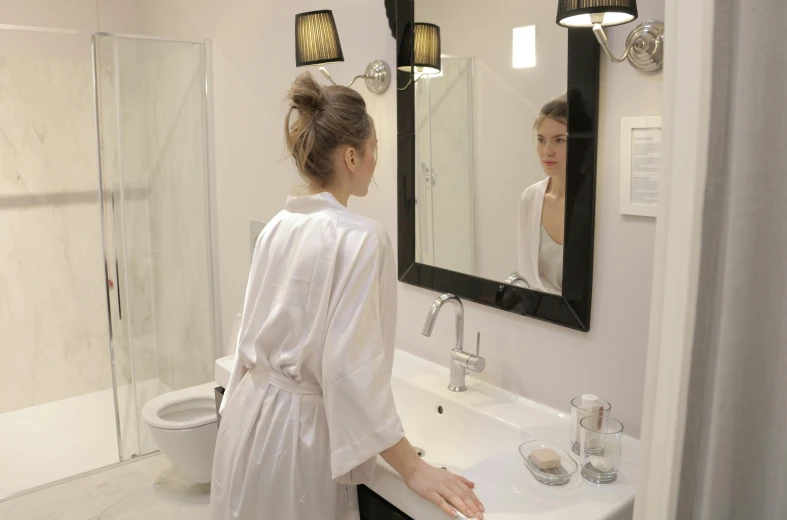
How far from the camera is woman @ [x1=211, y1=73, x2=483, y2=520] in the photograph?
1314mm

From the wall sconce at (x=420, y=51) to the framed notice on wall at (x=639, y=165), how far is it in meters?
0.65

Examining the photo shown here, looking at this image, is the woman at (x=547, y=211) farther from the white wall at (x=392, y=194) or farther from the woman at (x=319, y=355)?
the woman at (x=319, y=355)

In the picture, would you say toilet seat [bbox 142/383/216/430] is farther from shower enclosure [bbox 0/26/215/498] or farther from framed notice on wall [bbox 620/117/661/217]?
framed notice on wall [bbox 620/117/661/217]

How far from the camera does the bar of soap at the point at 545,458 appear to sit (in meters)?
1.37

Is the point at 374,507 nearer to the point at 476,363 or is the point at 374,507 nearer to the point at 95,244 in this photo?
the point at 476,363

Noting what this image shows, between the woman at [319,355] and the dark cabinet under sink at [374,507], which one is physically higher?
the woman at [319,355]

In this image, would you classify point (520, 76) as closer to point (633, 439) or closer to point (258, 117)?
point (633, 439)

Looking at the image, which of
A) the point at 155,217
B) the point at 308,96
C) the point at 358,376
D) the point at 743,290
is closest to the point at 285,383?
the point at 358,376

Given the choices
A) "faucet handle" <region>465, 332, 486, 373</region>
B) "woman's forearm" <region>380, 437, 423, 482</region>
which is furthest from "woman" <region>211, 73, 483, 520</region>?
"faucet handle" <region>465, 332, 486, 373</region>

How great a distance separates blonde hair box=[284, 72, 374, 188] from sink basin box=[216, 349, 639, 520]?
2.12ft

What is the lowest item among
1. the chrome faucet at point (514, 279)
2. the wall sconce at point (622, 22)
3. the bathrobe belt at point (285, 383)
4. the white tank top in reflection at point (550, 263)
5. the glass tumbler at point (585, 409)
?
the glass tumbler at point (585, 409)

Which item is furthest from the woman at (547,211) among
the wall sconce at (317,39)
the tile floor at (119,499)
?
the tile floor at (119,499)

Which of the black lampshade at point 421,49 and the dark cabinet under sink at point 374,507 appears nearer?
the dark cabinet under sink at point 374,507

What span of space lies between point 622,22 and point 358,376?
0.87 meters
